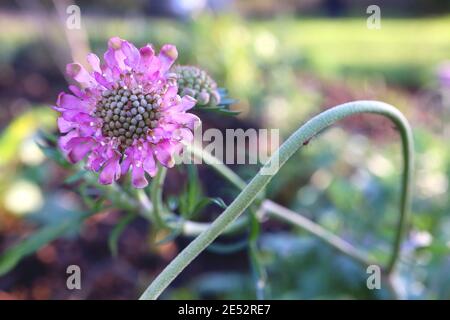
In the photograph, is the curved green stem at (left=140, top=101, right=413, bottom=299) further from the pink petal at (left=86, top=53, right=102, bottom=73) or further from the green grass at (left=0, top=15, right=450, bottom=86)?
the green grass at (left=0, top=15, right=450, bottom=86)

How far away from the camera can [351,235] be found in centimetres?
204

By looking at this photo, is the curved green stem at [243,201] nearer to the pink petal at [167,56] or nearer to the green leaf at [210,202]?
the green leaf at [210,202]

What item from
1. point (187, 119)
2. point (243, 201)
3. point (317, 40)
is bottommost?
point (243, 201)

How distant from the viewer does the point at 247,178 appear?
52.1 inches

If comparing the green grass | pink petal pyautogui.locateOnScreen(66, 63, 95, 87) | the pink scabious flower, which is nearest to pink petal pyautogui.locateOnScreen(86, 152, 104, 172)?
the pink scabious flower

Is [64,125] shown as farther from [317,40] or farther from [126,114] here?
[317,40]

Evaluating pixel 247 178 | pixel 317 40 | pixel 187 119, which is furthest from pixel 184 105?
pixel 317 40

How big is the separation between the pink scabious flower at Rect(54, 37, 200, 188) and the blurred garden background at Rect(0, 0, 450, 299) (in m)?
0.23

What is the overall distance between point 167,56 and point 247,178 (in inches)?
18.6

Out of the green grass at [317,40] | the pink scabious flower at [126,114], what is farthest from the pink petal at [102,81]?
the green grass at [317,40]

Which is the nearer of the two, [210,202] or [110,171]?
[110,171]

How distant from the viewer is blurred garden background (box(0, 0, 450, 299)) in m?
1.80

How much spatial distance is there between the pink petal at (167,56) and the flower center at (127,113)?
41 millimetres
